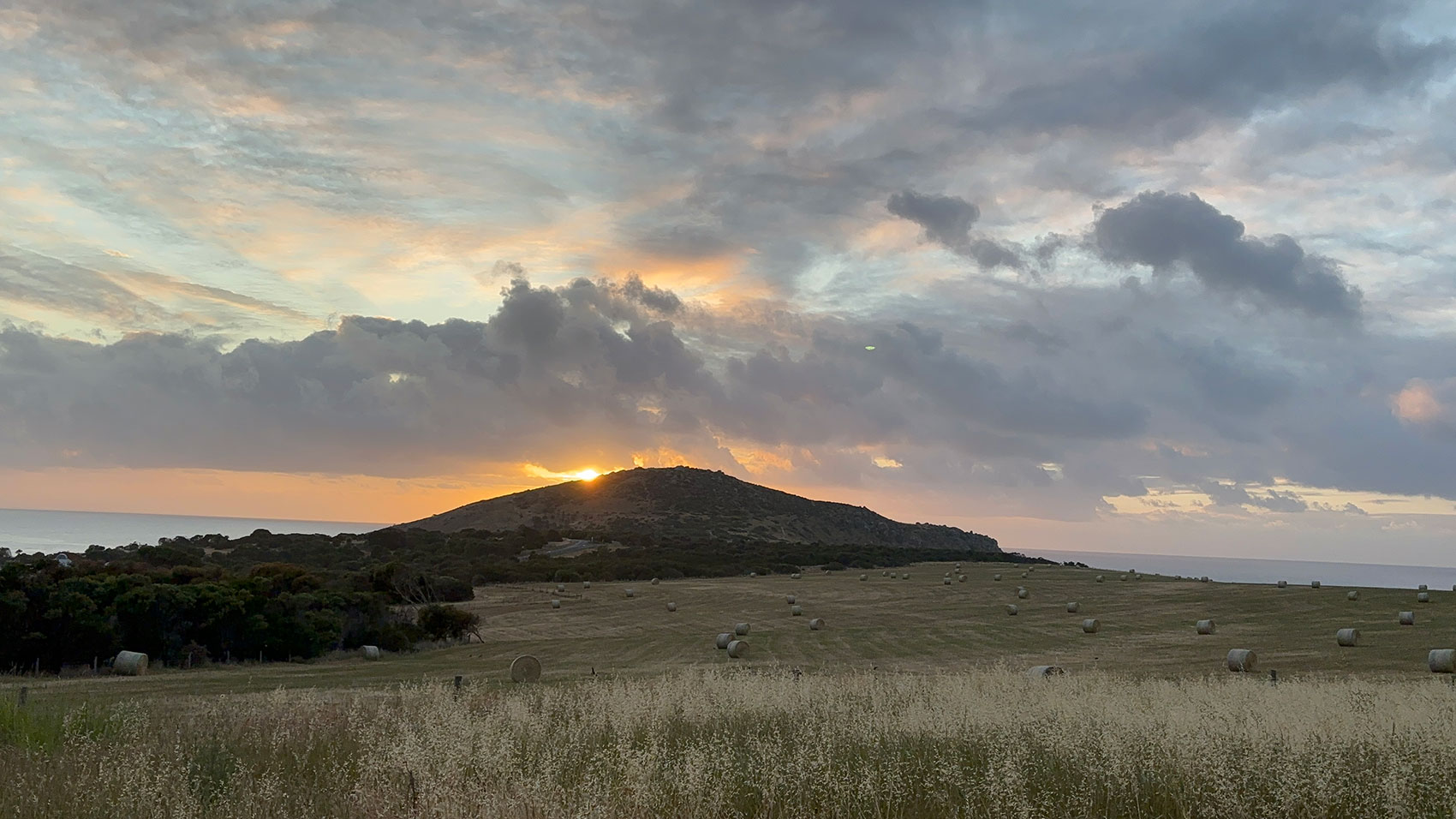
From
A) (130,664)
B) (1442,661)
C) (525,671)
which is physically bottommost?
(130,664)

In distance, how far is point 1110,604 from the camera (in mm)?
54625

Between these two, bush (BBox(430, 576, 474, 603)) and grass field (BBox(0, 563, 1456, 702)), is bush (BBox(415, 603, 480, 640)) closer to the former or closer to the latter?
grass field (BBox(0, 563, 1456, 702))

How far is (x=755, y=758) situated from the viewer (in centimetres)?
1241

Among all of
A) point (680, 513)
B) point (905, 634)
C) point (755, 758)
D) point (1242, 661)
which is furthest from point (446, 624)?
point (680, 513)

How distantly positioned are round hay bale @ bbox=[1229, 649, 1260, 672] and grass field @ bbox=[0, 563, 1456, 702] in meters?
0.73

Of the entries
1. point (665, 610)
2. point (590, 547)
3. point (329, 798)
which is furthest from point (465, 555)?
point (329, 798)

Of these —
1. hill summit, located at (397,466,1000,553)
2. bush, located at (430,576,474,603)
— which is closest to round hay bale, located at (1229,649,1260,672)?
bush, located at (430,576,474,603)

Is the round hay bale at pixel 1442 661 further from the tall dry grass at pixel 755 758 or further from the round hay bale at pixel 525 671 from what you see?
the round hay bale at pixel 525 671

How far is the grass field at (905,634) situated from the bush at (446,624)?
140 cm

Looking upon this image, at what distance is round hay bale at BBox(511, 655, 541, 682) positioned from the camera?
28.1 metres

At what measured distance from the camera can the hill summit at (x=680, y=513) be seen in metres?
156

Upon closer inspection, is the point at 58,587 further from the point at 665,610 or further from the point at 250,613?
the point at 665,610

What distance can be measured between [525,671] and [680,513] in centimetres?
13926

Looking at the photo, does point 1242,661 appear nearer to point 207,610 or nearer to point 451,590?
point 207,610
